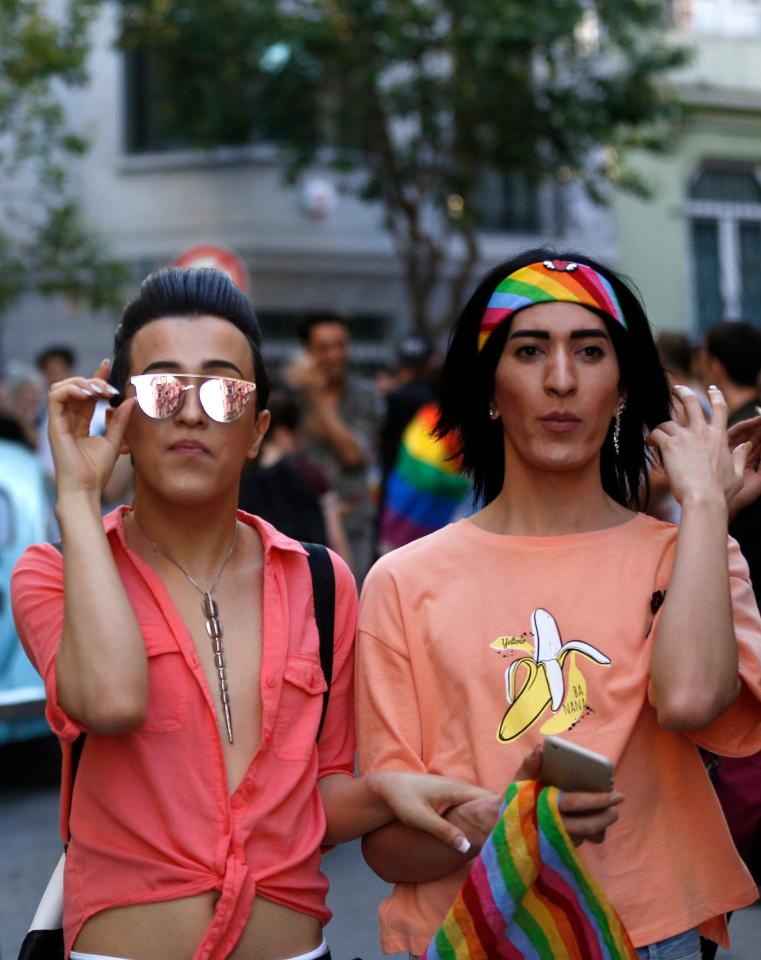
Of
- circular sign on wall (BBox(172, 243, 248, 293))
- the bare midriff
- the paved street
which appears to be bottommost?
the paved street

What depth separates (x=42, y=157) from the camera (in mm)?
19344

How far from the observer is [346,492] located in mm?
9430

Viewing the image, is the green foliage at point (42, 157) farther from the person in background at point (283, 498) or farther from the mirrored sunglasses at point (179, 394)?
the mirrored sunglasses at point (179, 394)

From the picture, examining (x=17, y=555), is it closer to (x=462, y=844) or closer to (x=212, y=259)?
(x=212, y=259)

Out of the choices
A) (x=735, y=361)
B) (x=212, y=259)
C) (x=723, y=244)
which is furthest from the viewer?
(x=723, y=244)

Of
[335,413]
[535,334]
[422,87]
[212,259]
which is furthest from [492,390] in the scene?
[422,87]

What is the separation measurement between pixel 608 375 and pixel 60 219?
1660 cm

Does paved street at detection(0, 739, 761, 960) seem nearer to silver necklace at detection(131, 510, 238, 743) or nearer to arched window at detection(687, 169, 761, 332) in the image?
silver necklace at detection(131, 510, 238, 743)

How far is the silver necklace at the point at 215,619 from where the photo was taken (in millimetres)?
2777

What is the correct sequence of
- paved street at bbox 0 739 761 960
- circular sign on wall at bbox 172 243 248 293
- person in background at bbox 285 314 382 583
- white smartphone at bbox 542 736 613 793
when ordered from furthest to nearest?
circular sign on wall at bbox 172 243 248 293
person in background at bbox 285 314 382 583
paved street at bbox 0 739 761 960
white smartphone at bbox 542 736 613 793

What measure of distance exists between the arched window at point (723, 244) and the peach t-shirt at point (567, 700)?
67.0ft

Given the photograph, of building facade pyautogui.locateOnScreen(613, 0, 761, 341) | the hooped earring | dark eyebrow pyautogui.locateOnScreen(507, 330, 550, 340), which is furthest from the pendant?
building facade pyautogui.locateOnScreen(613, 0, 761, 341)

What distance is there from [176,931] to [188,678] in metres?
0.42

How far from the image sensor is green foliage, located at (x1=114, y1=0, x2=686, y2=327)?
17438 mm
